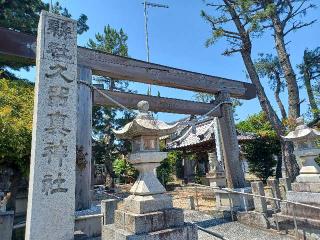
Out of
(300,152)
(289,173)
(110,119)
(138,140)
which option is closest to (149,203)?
(138,140)

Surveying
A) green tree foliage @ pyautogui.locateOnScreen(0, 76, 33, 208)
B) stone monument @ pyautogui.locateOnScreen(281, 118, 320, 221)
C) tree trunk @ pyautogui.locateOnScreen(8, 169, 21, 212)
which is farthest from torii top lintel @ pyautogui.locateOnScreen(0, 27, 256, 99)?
tree trunk @ pyautogui.locateOnScreen(8, 169, 21, 212)

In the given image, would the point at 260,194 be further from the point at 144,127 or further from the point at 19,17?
the point at 19,17

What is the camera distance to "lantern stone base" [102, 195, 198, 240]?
12.2 ft

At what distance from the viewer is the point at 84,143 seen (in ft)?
19.1

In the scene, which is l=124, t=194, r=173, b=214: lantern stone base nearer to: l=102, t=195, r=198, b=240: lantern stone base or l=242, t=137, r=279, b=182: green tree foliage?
l=102, t=195, r=198, b=240: lantern stone base

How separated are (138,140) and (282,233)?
15.7ft

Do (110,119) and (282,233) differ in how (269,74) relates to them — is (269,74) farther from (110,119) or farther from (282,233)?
(282,233)

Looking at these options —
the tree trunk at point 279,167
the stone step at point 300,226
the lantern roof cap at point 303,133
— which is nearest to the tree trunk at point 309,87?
the tree trunk at point 279,167

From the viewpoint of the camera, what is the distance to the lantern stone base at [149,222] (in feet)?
12.2

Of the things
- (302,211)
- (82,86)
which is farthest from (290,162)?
(82,86)

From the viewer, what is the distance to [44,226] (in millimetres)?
3895

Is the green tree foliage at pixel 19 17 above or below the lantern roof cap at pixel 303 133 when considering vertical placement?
above

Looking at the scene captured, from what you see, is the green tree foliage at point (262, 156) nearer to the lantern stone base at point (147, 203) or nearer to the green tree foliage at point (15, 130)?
the green tree foliage at point (15, 130)

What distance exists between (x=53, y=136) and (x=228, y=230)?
5.27 m
